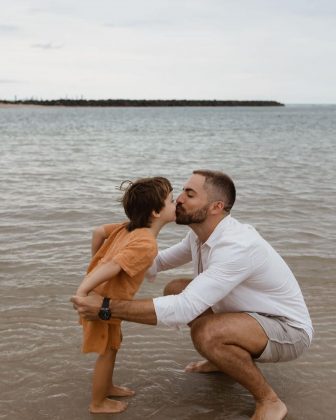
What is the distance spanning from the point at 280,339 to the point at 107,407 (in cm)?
114

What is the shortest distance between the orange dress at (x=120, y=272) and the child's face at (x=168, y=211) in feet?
0.46

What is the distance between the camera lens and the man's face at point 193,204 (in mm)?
3649

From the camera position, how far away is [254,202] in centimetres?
1102

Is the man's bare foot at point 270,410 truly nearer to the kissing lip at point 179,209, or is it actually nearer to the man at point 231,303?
the man at point 231,303

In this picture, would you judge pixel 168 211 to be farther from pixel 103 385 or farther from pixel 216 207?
pixel 103 385

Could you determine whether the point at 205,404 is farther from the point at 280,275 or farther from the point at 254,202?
the point at 254,202

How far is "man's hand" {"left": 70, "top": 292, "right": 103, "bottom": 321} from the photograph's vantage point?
3.33m

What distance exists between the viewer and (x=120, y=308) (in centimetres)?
338

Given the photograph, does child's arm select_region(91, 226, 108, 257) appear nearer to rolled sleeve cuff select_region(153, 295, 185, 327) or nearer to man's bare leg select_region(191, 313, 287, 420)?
rolled sleeve cuff select_region(153, 295, 185, 327)

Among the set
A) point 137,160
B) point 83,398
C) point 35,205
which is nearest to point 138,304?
point 83,398

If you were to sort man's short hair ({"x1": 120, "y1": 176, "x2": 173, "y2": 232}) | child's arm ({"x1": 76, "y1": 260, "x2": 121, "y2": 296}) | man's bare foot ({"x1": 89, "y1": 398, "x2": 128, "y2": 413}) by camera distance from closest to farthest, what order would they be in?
child's arm ({"x1": 76, "y1": 260, "x2": 121, "y2": 296}) → man's short hair ({"x1": 120, "y1": 176, "x2": 173, "y2": 232}) → man's bare foot ({"x1": 89, "y1": 398, "x2": 128, "y2": 413})

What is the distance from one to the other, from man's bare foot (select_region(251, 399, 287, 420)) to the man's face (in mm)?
1154

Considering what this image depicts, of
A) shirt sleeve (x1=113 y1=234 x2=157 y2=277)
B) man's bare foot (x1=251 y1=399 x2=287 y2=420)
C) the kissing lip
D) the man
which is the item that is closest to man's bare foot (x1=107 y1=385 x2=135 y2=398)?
the man

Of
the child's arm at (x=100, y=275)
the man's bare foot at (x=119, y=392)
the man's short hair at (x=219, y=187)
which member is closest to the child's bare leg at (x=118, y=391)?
the man's bare foot at (x=119, y=392)
